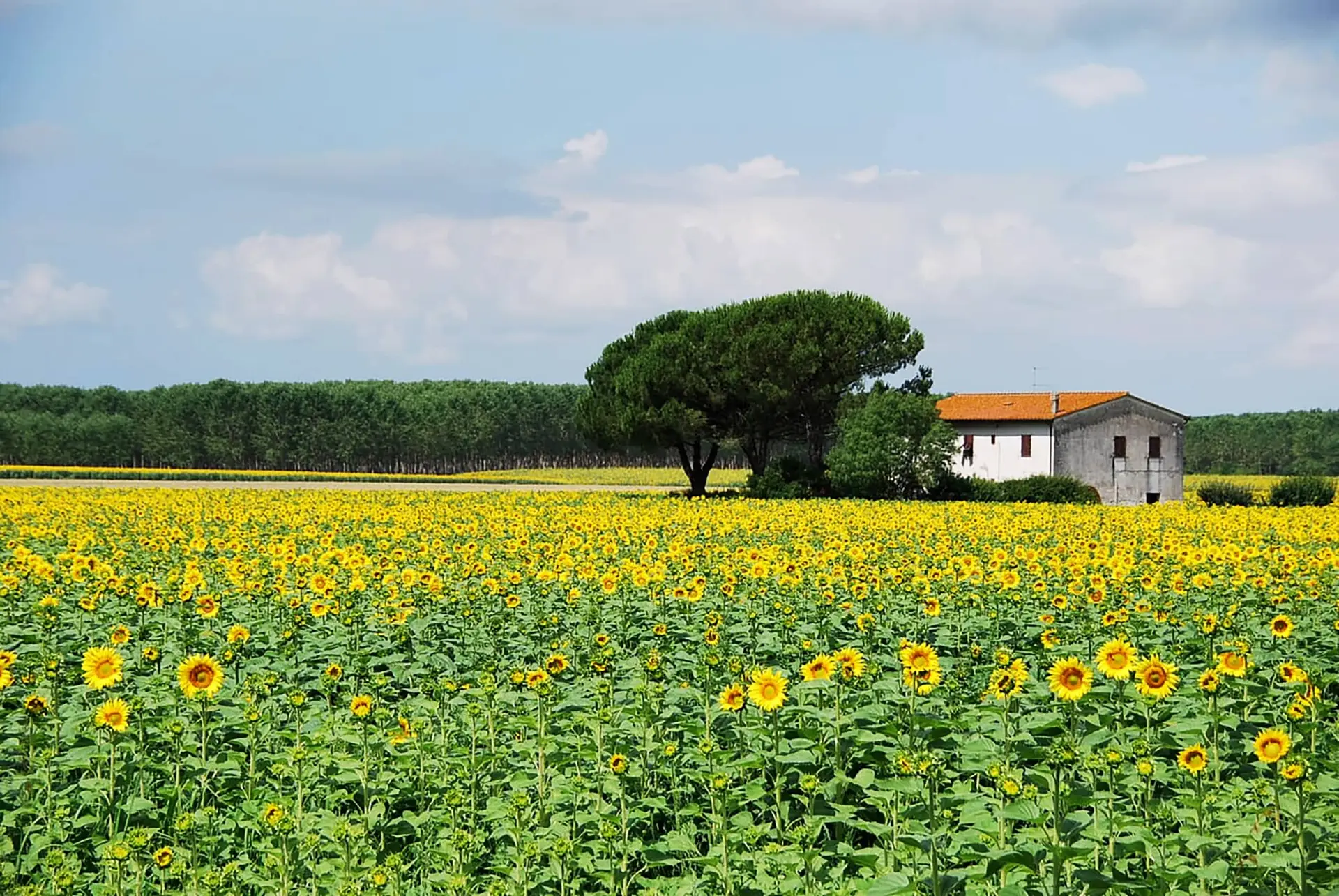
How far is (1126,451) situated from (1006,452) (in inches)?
209

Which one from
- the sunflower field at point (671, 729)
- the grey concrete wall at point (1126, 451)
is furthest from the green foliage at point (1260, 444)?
the sunflower field at point (671, 729)

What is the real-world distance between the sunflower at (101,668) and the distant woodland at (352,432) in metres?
102

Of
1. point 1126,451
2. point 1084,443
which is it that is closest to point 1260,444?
point 1126,451

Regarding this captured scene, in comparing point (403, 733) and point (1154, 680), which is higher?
point (1154, 680)

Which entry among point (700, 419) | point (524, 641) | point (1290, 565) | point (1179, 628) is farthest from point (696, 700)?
point (700, 419)

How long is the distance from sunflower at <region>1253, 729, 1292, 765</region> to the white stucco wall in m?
45.9

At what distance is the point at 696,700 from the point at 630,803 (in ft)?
4.07

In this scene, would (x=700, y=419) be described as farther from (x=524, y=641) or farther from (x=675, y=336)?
(x=524, y=641)

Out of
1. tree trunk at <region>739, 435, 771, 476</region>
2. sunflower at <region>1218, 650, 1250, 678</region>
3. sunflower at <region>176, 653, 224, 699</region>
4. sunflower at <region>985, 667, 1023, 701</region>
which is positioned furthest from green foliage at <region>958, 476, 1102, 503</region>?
sunflower at <region>176, 653, 224, 699</region>

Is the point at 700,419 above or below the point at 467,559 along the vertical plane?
above

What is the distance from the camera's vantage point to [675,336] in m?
50.2

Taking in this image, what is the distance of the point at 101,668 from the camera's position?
6.69 metres

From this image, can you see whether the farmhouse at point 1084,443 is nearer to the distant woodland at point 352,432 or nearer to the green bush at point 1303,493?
the green bush at point 1303,493

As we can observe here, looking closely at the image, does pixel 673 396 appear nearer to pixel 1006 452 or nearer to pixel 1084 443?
pixel 1006 452
